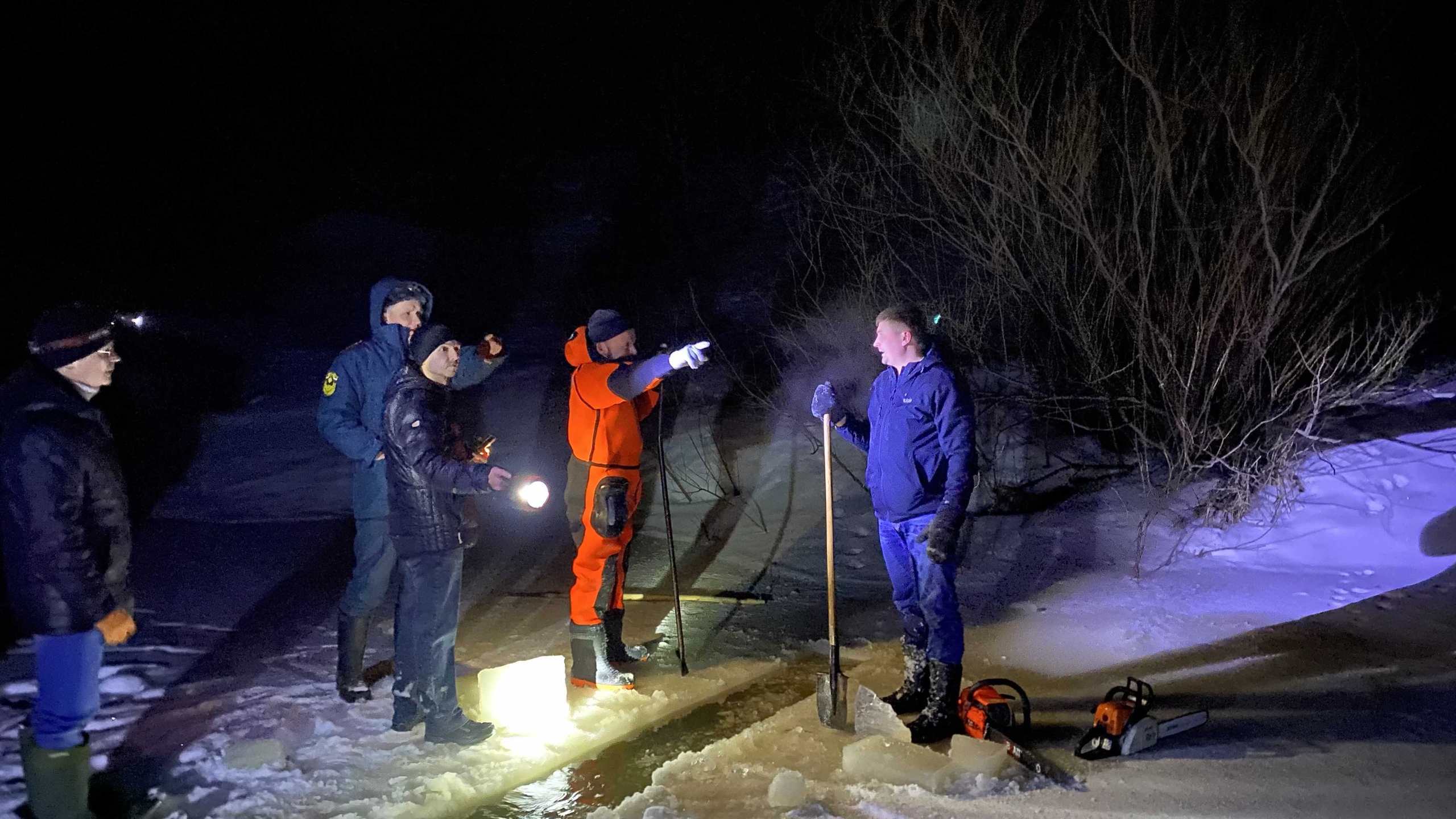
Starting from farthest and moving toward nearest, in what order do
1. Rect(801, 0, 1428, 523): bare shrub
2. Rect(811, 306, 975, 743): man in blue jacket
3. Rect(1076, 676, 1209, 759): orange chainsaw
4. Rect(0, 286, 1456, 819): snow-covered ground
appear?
Rect(801, 0, 1428, 523): bare shrub
Rect(811, 306, 975, 743): man in blue jacket
Rect(1076, 676, 1209, 759): orange chainsaw
Rect(0, 286, 1456, 819): snow-covered ground

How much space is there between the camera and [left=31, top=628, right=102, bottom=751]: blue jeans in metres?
3.52

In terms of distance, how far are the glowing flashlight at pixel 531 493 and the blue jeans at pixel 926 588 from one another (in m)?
1.70

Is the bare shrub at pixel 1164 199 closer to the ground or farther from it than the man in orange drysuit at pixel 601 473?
farther from it

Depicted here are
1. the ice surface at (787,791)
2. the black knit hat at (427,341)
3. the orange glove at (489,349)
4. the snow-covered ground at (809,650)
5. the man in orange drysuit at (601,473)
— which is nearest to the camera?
the ice surface at (787,791)

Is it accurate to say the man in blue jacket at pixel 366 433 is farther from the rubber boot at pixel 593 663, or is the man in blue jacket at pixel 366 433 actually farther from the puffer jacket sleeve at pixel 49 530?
the puffer jacket sleeve at pixel 49 530

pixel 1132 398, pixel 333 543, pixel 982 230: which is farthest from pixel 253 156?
pixel 1132 398

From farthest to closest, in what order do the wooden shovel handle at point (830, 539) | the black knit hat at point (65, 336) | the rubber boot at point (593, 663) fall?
Result: the rubber boot at point (593, 663) → the wooden shovel handle at point (830, 539) → the black knit hat at point (65, 336)

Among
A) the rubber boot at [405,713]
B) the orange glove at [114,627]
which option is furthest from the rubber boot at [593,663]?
the orange glove at [114,627]

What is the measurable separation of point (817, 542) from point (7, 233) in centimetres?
1482

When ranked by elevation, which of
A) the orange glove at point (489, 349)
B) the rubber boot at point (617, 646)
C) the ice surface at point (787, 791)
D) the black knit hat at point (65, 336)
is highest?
the orange glove at point (489, 349)

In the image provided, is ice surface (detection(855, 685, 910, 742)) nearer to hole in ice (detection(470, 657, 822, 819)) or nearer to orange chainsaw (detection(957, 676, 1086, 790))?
orange chainsaw (detection(957, 676, 1086, 790))

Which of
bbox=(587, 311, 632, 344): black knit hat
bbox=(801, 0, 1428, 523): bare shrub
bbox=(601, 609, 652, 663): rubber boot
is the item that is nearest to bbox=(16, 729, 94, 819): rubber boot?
bbox=(601, 609, 652, 663): rubber boot

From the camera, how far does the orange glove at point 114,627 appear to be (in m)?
3.57

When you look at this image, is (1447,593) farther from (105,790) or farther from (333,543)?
(333,543)
